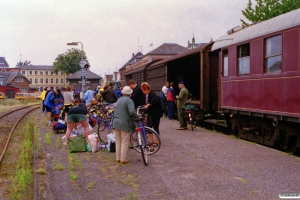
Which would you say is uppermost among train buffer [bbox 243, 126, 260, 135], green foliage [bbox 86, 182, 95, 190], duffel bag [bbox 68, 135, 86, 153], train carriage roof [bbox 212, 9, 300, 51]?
train carriage roof [bbox 212, 9, 300, 51]

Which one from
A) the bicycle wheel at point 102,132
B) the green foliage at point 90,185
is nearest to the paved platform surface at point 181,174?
the green foliage at point 90,185

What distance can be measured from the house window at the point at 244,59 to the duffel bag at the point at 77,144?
4.97 meters

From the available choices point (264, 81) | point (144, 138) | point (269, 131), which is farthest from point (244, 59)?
point (144, 138)

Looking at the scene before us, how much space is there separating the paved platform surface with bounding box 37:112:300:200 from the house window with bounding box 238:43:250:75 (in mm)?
2320

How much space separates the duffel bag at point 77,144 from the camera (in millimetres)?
11070

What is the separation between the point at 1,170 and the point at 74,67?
9838cm

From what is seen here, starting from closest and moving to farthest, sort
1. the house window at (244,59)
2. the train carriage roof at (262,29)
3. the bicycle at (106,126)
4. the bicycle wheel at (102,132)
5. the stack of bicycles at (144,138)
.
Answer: the stack of bicycles at (144,138) < the train carriage roof at (262,29) < the house window at (244,59) < the bicycle wheel at (102,132) < the bicycle at (106,126)

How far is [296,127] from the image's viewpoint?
10.3 m

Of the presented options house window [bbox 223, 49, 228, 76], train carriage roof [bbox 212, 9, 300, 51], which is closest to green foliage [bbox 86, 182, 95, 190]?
train carriage roof [bbox 212, 9, 300, 51]

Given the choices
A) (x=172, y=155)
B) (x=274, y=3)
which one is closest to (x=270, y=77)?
(x=172, y=155)

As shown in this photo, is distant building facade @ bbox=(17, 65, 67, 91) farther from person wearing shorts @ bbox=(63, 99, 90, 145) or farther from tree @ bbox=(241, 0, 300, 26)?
person wearing shorts @ bbox=(63, 99, 90, 145)

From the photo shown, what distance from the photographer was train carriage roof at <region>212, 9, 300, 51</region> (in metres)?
9.94

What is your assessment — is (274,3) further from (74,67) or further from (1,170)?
(74,67)

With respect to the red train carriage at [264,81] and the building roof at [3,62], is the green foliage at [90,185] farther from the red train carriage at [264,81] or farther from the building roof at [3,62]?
the building roof at [3,62]
